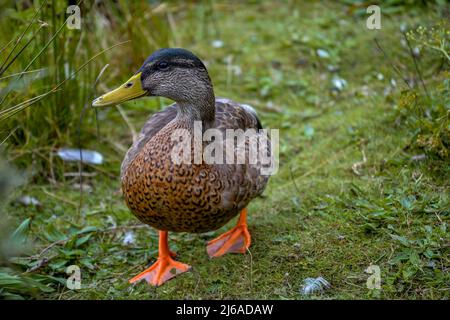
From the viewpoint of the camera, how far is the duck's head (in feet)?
10.0

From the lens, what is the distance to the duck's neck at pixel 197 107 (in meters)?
3.18

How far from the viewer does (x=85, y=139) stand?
4.67m

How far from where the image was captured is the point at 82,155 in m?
4.53

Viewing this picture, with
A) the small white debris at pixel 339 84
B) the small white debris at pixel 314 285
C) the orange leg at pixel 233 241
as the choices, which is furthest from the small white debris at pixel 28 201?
the small white debris at pixel 339 84

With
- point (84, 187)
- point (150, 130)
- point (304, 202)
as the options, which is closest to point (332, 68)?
point (304, 202)

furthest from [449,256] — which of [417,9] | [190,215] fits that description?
[417,9]

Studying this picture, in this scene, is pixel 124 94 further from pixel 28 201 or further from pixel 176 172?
pixel 28 201

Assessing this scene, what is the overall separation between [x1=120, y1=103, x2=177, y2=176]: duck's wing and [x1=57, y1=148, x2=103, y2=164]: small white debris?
3.56 feet

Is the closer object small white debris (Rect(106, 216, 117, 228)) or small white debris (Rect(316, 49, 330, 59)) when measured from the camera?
small white debris (Rect(106, 216, 117, 228))

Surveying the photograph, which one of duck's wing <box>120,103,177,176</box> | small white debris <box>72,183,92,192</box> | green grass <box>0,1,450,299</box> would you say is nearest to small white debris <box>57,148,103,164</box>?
green grass <box>0,1,450,299</box>

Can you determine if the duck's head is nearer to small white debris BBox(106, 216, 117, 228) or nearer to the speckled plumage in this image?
the speckled plumage

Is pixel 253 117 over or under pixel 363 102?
over
